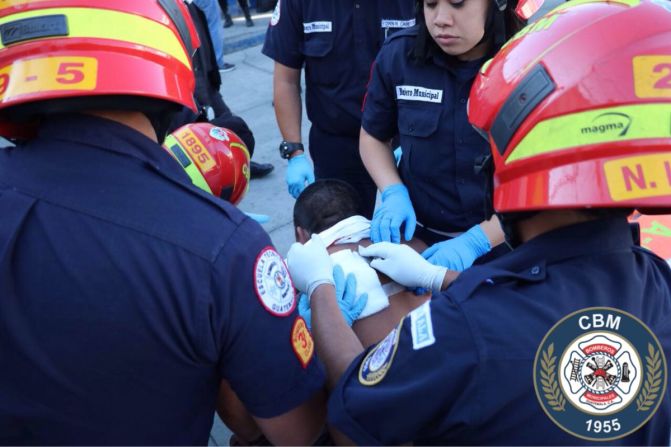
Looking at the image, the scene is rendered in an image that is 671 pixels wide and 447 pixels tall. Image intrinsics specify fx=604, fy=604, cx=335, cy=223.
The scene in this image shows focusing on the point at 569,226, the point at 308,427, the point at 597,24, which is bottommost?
the point at 308,427

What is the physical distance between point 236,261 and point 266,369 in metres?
0.24

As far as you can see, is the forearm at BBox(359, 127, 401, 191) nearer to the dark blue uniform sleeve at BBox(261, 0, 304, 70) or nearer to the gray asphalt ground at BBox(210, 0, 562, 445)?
the dark blue uniform sleeve at BBox(261, 0, 304, 70)

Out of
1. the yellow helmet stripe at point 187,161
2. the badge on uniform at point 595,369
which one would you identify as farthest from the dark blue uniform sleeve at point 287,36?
the badge on uniform at point 595,369

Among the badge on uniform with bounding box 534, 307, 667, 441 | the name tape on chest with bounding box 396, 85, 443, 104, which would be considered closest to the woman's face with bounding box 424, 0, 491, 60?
the name tape on chest with bounding box 396, 85, 443, 104

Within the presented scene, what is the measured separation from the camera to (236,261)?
3.69 ft

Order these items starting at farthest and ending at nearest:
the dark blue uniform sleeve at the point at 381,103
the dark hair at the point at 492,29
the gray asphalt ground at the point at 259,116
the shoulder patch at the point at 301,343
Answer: the gray asphalt ground at the point at 259,116
the dark blue uniform sleeve at the point at 381,103
the dark hair at the point at 492,29
the shoulder patch at the point at 301,343

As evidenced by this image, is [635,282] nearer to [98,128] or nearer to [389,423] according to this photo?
[389,423]

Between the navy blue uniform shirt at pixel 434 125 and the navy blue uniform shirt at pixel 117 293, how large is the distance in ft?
3.59

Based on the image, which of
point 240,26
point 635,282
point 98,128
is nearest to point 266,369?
point 98,128

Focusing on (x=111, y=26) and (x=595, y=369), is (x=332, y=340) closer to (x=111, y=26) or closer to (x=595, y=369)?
(x=595, y=369)

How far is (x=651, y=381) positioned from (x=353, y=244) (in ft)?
4.74

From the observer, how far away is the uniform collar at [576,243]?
3.78 feet

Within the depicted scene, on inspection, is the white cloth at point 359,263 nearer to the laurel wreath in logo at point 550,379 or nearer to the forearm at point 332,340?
the forearm at point 332,340

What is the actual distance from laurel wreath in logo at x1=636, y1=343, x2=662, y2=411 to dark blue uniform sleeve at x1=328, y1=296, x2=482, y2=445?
0.31 meters
